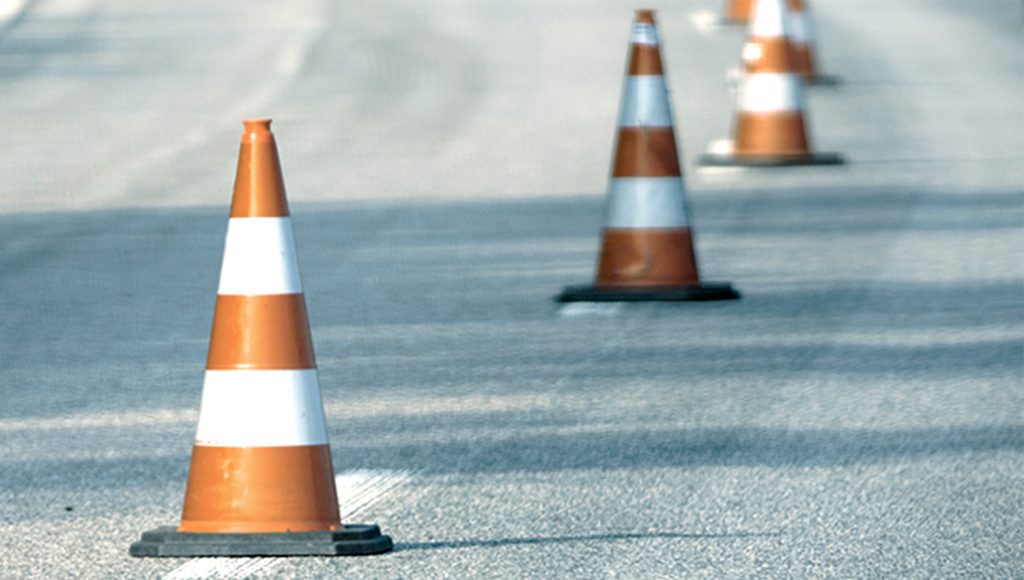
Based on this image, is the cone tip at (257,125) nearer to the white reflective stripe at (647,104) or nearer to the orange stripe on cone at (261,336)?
the orange stripe on cone at (261,336)

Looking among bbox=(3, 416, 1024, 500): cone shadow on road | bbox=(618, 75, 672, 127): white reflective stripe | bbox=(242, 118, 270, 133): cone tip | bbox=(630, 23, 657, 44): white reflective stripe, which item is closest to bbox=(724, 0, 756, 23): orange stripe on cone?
bbox=(630, 23, 657, 44): white reflective stripe

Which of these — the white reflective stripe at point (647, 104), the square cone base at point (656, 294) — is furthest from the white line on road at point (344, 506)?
the white reflective stripe at point (647, 104)

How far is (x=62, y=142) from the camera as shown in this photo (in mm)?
15875

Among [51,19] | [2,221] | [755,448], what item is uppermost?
[755,448]

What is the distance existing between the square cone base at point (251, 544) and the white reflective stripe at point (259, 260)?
57 cm

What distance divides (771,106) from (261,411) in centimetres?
925

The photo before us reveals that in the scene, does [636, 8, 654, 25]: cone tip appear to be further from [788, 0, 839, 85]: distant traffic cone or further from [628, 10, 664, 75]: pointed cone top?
[788, 0, 839, 85]: distant traffic cone

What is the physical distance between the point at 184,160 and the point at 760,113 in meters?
3.12

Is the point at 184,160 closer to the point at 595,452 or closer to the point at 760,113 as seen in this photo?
the point at 760,113

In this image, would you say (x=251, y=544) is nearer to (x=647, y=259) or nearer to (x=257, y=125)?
(x=257, y=125)

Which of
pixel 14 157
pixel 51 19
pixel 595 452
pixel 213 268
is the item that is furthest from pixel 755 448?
pixel 51 19

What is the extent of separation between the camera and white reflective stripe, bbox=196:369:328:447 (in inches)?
229

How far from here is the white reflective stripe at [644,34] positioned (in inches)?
401

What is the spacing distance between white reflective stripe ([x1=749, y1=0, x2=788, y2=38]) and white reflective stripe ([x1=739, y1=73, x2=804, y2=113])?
23 cm
